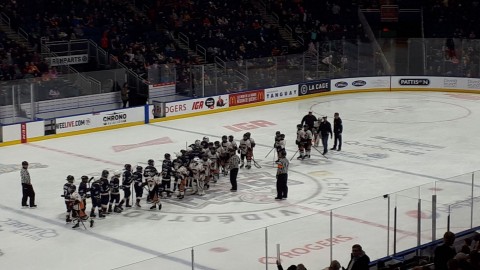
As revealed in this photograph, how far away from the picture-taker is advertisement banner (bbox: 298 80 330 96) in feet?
128

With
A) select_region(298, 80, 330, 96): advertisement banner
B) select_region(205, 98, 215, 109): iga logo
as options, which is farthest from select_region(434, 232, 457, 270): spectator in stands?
select_region(298, 80, 330, 96): advertisement banner

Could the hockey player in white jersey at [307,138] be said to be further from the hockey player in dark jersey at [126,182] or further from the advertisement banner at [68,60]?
the advertisement banner at [68,60]

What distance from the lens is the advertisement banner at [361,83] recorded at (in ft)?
133

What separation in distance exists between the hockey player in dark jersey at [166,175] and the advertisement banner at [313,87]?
55.6ft

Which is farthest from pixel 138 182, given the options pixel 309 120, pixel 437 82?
pixel 437 82

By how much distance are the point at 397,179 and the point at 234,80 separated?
13563mm

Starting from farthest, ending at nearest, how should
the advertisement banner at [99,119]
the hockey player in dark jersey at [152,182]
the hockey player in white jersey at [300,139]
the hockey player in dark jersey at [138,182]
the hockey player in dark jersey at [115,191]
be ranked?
the advertisement banner at [99,119] < the hockey player in white jersey at [300,139] < the hockey player in dark jersey at [138,182] < the hockey player in dark jersey at [152,182] < the hockey player in dark jersey at [115,191]

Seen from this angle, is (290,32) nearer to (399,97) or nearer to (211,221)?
(399,97)

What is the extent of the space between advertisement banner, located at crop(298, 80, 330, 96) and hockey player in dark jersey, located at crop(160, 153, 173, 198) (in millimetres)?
16935

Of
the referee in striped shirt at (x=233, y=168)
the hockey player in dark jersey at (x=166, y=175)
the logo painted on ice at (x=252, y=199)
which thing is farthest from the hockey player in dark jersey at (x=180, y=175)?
the referee in striped shirt at (x=233, y=168)

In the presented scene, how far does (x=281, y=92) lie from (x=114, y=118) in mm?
8341

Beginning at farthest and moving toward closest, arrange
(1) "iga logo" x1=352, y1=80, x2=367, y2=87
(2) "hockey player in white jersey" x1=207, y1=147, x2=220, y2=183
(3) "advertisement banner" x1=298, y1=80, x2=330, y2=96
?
(1) "iga logo" x1=352, y1=80, x2=367, y2=87 < (3) "advertisement banner" x1=298, y1=80, x2=330, y2=96 < (2) "hockey player in white jersey" x1=207, y1=147, x2=220, y2=183

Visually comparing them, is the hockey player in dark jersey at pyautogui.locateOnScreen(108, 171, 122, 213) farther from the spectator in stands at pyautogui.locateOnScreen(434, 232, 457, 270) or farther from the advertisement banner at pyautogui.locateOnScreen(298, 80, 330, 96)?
the advertisement banner at pyautogui.locateOnScreen(298, 80, 330, 96)

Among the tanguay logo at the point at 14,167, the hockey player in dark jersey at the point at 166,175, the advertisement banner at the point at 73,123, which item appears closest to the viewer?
the hockey player in dark jersey at the point at 166,175
